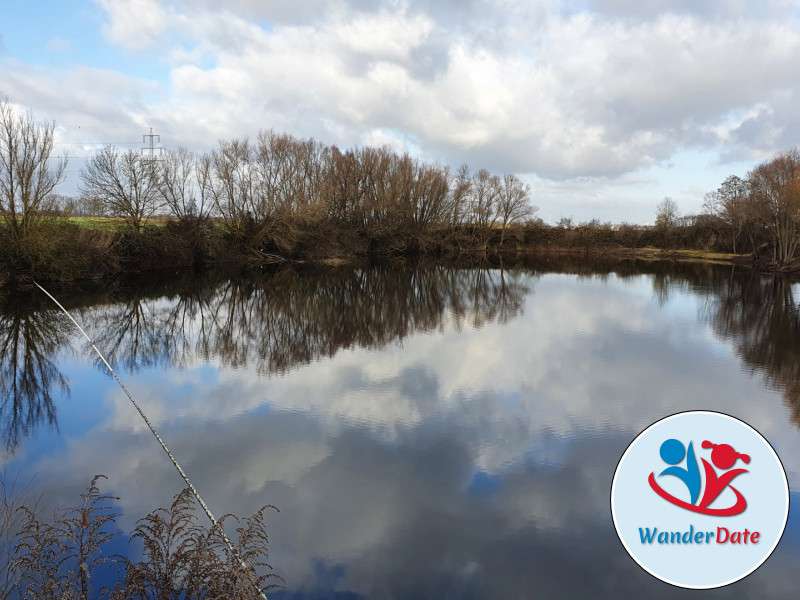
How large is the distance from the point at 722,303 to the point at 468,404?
55.5ft

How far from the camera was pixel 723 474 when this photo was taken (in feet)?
11.3

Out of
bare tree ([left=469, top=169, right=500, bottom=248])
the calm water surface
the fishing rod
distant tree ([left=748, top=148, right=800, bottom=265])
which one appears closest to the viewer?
the fishing rod

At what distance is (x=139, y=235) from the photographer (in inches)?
1140

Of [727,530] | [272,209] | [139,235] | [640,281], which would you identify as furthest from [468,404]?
[272,209]

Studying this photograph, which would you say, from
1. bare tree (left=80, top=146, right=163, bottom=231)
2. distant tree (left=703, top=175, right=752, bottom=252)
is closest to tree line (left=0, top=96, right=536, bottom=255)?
bare tree (left=80, top=146, right=163, bottom=231)

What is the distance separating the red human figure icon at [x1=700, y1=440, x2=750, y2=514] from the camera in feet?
11.2

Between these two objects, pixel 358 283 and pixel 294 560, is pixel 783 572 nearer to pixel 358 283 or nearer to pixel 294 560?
pixel 294 560

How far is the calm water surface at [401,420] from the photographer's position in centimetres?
473

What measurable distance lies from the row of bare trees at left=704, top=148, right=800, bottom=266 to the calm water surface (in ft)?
63.7

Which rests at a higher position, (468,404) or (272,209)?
(272,209)

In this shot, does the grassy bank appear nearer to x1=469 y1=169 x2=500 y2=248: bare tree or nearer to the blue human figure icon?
x1=469 y1=169 x2=500 y2=248: bare tree

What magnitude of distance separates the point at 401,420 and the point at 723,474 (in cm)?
508

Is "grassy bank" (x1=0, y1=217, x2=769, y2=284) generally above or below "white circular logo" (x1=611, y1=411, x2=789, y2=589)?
above

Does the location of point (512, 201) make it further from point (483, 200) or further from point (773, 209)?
point (773, 209)
